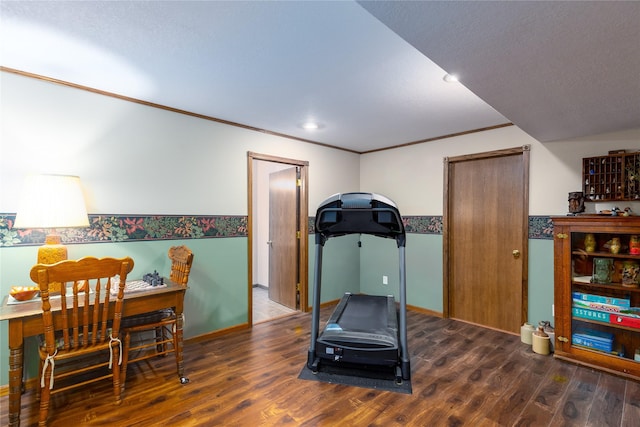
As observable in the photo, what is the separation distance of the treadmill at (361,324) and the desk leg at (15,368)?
1.88m

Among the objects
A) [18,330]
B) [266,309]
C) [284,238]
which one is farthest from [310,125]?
[18,330]

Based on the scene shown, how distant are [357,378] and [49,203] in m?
2.58

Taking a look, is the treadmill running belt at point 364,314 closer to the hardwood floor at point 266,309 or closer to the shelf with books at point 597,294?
the hardwood floor at point 266,309

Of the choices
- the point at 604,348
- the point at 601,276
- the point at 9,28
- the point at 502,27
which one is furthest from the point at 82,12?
the point at 604,348

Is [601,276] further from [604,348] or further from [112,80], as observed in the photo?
[112,80]

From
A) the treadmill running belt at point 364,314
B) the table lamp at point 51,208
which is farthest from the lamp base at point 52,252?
the treadmill running belt at point 364,314

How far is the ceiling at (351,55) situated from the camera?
4.10ft

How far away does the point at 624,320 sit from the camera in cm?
252

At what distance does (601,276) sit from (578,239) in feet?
1.14

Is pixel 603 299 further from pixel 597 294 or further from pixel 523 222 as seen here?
pixel 523 222

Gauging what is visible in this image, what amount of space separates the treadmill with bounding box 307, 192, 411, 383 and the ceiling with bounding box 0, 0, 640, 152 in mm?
959

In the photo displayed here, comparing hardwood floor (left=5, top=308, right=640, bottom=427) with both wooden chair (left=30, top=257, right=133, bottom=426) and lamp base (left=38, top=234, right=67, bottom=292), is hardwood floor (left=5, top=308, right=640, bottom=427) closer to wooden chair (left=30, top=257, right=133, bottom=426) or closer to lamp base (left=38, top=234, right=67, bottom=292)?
wooden chair (left=30, top=257, right=133, bottom=426)

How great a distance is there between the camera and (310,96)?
2.63 meters

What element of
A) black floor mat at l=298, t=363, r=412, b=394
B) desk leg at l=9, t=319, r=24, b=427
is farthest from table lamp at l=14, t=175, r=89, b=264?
black floor mat at l=298, t=363, r=412, b=394
